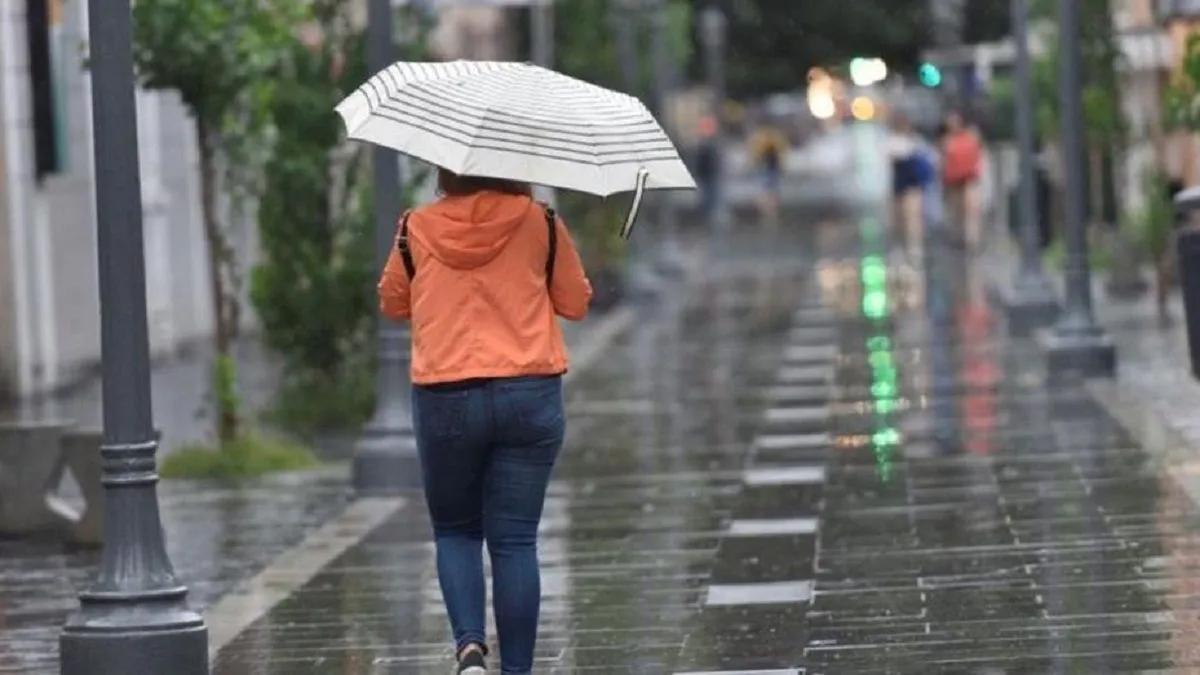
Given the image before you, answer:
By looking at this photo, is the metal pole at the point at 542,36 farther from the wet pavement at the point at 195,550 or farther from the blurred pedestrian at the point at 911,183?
the wet pavement at the point at 195,550

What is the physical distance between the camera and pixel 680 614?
10367mm

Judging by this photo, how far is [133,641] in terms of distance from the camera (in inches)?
356

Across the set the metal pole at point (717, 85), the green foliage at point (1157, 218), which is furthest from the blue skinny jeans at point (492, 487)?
the metal pole at point (717, 85)

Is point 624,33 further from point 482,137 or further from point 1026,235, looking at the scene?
point 482,137

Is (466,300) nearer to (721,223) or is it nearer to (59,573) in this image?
(59,573)

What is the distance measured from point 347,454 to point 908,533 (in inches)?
214

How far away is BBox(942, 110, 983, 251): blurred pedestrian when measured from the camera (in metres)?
36.4

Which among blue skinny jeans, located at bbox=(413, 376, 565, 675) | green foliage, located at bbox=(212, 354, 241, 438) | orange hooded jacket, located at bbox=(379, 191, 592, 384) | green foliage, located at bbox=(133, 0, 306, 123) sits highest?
green foliage, located at bbox=(133, 0, 306, 123)

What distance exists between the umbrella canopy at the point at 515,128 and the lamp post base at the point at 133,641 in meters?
1.72

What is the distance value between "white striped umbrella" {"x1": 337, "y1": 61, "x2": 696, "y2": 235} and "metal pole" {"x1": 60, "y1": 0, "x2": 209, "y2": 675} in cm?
104

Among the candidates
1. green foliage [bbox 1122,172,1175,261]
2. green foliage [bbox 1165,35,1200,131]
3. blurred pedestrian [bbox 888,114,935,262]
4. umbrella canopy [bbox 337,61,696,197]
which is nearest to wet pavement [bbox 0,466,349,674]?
umbrella canopy [bbox 337,61,696,197]

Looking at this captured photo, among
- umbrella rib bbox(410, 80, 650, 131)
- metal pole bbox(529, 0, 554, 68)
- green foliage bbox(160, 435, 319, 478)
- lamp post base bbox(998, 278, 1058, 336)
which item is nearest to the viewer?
umbrella rib bbox(410, 80, 650, 131)

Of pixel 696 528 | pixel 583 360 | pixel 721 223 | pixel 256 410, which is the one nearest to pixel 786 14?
pixel 721 223

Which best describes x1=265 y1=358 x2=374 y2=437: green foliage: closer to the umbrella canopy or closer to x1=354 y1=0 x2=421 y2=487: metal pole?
x1=354 y1=0 x2=421 y2=487: metal pole
